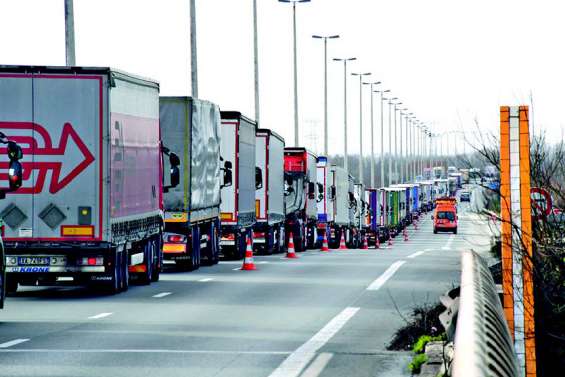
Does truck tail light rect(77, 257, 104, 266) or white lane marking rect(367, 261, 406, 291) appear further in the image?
white lane marking rect(367, 261, 406, 291)

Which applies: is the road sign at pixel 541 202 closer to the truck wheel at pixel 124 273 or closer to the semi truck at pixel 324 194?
the truck wheel at pixel 124 273

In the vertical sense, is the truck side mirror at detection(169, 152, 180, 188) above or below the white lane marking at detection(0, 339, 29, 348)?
above

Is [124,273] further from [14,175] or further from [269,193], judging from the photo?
[269,193]

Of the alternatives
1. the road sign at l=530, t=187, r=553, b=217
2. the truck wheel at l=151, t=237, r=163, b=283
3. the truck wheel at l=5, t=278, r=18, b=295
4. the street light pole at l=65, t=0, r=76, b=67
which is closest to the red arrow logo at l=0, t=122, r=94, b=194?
the truck wheel at l=5, t=278, r=18, b=295

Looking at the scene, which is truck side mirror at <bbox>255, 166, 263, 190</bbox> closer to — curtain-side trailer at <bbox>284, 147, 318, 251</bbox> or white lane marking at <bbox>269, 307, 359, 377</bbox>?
curtain-side trailer at <bbox>284, 147, 318, 251</bbox>

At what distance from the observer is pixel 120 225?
24.4 m

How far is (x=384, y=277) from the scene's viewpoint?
30.8 meters

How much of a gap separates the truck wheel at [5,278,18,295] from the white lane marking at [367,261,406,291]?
630 centimetres

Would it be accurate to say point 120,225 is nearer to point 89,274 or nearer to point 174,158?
point 89,274

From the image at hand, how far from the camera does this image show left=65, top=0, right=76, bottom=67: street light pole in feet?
116

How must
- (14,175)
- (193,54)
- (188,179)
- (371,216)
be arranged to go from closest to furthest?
(14,175) → (188,179) → (193,54) → (371,216)

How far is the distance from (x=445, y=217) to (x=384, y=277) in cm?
8513

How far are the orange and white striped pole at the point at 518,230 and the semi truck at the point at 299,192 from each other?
39921 mm

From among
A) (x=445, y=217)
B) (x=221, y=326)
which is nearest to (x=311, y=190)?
(x=221, y=326)
